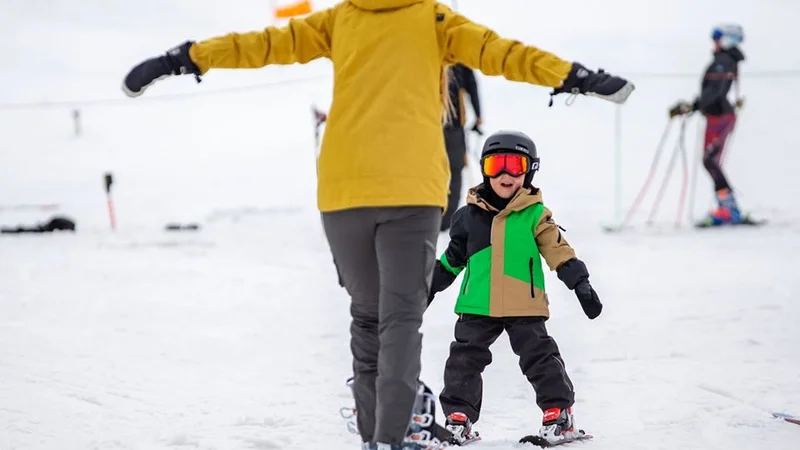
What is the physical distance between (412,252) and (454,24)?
695mm

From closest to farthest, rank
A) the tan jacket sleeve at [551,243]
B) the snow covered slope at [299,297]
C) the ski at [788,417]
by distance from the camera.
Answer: the tan jacket sleeve at [551,243]
the ski at [788,417]
the snow covered slope at [299,297]

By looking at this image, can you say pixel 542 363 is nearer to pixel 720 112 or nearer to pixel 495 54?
pixel 495 54

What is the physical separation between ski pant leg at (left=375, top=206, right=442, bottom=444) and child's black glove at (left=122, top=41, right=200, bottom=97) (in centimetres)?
75

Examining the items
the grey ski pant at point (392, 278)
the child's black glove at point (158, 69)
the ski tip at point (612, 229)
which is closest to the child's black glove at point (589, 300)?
the grey ski pant at point (392, 278)

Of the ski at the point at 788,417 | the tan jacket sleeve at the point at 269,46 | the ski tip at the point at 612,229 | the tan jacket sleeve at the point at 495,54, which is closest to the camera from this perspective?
the tan jacket sleeve at the point at 495,54

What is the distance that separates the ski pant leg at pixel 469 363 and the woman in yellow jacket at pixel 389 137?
0.69 meters

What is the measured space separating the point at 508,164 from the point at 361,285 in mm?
894

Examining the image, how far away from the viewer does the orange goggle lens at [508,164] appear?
338 cm

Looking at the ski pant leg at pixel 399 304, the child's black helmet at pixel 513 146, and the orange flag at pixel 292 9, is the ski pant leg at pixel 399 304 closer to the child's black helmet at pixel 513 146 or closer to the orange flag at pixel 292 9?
the child's black helmet at pixel 513 146

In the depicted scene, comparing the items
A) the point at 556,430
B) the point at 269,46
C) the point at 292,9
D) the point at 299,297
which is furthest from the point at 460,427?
the point at 292,9

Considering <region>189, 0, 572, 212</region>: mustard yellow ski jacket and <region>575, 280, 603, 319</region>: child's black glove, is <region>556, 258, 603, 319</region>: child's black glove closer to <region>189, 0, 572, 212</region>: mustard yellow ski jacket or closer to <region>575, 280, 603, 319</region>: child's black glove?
<region>575, 280, 603, 319</region>: child's black glove

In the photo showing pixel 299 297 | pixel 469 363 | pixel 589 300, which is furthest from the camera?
pixel 299 297

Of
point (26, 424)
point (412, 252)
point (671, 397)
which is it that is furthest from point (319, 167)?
point (671, 397)

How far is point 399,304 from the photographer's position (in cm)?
269
